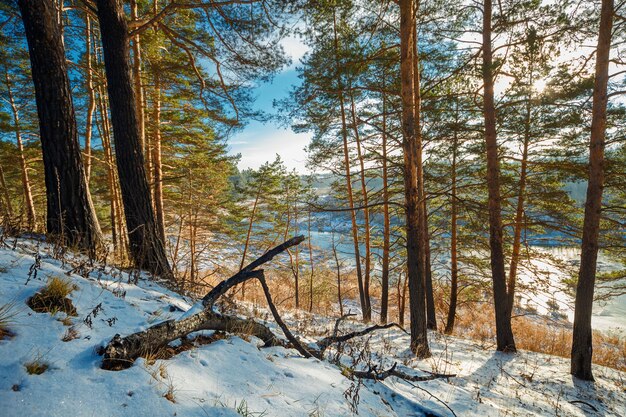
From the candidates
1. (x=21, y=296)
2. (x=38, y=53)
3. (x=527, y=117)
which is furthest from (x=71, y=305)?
(x=527, y=117)

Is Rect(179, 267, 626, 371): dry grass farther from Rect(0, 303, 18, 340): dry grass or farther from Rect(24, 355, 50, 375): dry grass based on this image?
Rect(24, 355, 50, 375): dry grass

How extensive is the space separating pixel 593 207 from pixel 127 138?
902cm

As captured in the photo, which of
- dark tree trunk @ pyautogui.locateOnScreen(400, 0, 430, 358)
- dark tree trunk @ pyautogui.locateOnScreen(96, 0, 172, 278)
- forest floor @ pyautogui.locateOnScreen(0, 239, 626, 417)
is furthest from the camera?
dark tree trunk @ pyautogui.locateOnScreen(400, 0, 430, 358)

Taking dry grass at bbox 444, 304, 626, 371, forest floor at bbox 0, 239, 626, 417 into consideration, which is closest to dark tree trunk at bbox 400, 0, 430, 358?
forest floor at bbox 0, 239, 626, 417

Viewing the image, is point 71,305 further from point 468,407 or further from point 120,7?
point 120,7

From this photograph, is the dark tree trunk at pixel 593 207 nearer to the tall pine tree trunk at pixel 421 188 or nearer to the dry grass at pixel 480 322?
the dry grass at pixel 480 322

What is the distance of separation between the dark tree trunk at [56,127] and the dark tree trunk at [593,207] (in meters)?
9.03

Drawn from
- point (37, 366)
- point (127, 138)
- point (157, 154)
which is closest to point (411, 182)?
point (127, 138)

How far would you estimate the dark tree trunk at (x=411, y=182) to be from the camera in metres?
4.75

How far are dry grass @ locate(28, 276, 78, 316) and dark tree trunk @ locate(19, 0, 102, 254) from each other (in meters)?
2.06

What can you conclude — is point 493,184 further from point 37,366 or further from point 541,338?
point 541,338

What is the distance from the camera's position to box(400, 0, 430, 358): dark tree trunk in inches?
187

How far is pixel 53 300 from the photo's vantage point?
1.83 m

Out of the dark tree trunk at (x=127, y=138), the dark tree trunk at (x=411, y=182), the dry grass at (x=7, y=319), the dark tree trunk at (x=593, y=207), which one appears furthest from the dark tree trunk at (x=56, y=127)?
the dark tree trunk at (x=593, y=207)
